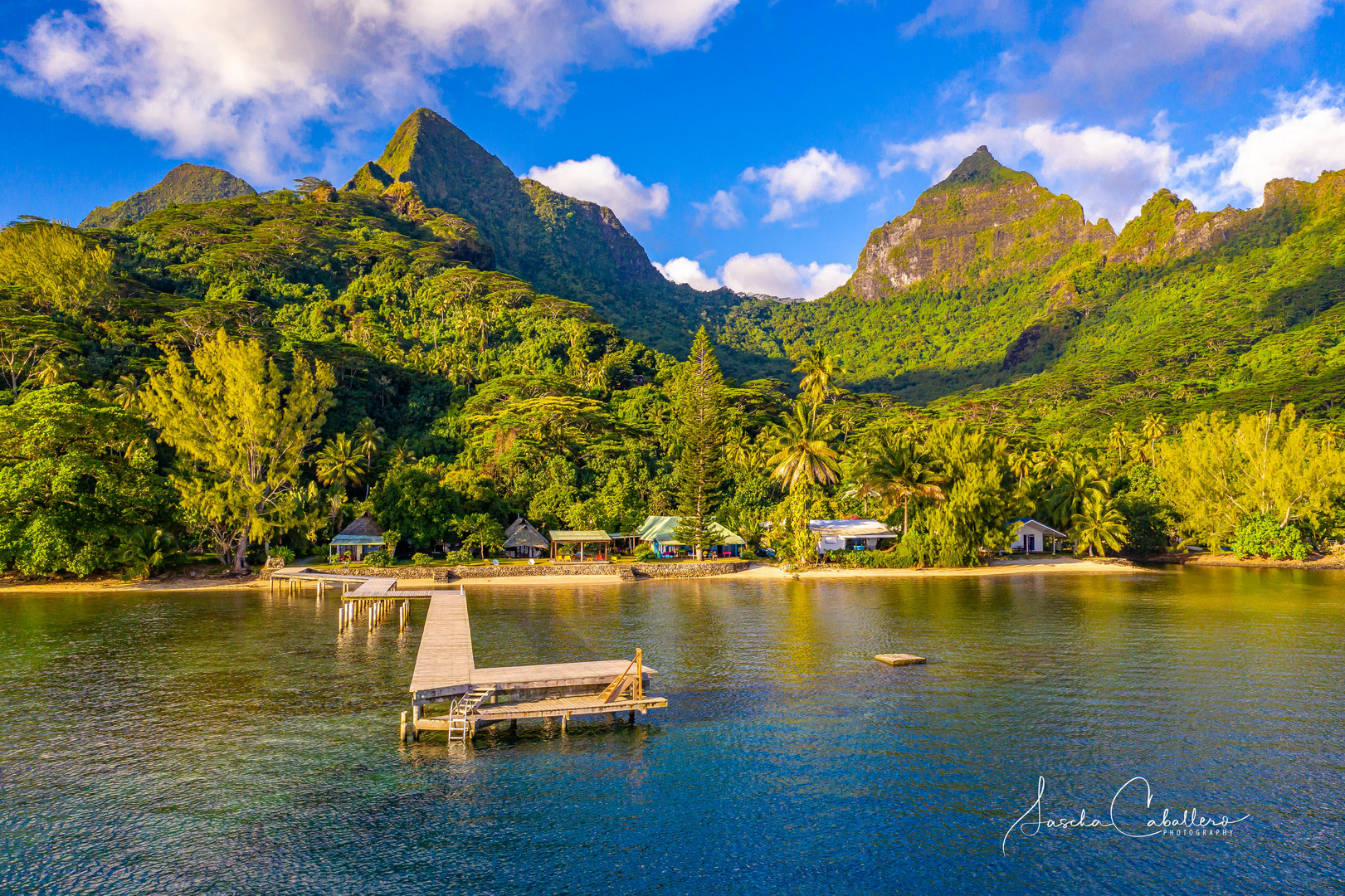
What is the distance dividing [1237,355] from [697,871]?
515 feet

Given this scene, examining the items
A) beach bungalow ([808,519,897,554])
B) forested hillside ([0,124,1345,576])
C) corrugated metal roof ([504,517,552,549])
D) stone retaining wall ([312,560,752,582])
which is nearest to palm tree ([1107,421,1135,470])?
forested hillside ([0,124,1345,576])

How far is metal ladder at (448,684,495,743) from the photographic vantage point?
20188mm

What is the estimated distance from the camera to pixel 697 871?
1323 cm

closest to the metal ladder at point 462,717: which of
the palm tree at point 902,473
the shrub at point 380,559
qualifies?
the shrub at point 380,559

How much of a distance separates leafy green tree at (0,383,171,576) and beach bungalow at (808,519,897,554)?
174 ft

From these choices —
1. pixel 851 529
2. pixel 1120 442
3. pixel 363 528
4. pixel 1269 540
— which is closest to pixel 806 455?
pixel 851 529

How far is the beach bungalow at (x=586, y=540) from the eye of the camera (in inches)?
2431

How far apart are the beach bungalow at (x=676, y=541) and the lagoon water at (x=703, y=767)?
29.7 meters

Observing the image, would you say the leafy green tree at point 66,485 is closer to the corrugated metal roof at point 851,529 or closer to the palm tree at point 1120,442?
the corrugated metal roof at point 851,529

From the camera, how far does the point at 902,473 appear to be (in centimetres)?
6288

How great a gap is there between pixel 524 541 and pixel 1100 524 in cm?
5307

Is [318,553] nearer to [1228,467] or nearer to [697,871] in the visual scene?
[697,871]

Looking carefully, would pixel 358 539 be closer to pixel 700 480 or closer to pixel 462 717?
pixel 700 480

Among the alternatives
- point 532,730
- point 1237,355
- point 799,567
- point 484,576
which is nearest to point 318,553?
point 484,576
